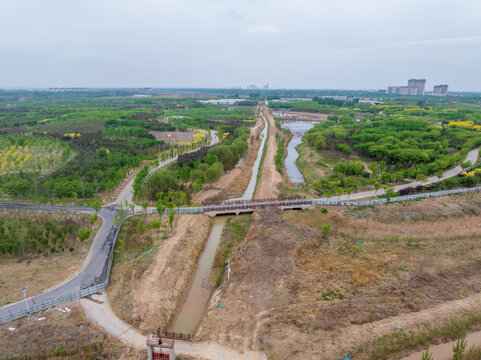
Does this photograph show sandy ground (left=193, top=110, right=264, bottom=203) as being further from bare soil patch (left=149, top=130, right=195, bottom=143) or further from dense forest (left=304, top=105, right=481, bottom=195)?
bare soil patch (left=149, top=130, right=195, bottom=143)

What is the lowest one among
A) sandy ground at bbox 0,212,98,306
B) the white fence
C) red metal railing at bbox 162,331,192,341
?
red metal railing at bbox 162,331,192,341

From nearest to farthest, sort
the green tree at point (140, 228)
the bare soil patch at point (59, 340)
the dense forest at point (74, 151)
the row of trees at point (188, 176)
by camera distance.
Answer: the bare soil patch at point (59, 340) < the green tree at point (140, 228) < the dense forest at point (74, 151) < the row of trees at point (188, 176)

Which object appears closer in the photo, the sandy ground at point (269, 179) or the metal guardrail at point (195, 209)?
the metal guardrail at point (195, 209)

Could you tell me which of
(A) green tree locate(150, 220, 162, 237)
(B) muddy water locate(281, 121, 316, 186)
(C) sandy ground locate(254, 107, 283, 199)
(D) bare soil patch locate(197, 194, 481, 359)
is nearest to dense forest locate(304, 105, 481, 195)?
(B) muddy water locate(281, 121, 316, 186)

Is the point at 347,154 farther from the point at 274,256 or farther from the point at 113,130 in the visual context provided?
the point at 113,130

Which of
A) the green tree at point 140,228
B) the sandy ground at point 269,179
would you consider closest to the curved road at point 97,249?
the green tree at point 140,228

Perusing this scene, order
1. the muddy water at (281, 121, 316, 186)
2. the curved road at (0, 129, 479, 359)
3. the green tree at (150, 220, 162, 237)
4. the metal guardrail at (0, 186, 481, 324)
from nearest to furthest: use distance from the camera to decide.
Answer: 1. the metal guardrail at (0, 186, 481, 324)
2. the curved road at (0, 129, 479, 359)
3. the green tree at (150, 220, 162, 237)
4. the muddy water at (281, 121, 316, 186)

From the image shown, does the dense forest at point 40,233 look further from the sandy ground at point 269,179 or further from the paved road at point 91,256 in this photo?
the sandy ground at point 269,179
